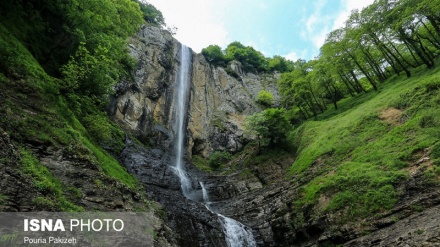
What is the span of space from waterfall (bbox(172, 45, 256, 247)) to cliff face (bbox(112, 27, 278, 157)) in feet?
3.75

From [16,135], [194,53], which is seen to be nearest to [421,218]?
[16,135]

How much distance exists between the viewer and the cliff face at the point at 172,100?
3581 centimetres

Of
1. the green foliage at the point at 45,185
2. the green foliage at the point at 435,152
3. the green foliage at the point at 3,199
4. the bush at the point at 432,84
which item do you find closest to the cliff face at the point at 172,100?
the green foliage at the point at 45,185

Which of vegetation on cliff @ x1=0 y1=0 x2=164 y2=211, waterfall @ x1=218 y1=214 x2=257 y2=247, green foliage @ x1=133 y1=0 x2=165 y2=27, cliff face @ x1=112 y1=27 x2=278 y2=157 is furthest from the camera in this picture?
green foliage @ x1=133 y1=0 x2=165 y2=27

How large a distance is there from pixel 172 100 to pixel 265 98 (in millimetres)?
20146

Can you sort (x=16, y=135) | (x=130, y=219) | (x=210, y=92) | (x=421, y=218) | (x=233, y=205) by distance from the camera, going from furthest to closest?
(x=210, y=92) < (x=233, y=205) < (x=421, y=218) < (x=130, y=219) < (x=16, y=135)

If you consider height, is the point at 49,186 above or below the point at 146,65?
below

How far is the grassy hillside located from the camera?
1458cm

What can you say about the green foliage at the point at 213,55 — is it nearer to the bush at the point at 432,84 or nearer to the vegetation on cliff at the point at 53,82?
the vegetation on cliff at the point at 53,82

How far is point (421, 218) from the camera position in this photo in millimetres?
11820

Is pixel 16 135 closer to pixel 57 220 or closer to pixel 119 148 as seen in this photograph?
pixel 57 220

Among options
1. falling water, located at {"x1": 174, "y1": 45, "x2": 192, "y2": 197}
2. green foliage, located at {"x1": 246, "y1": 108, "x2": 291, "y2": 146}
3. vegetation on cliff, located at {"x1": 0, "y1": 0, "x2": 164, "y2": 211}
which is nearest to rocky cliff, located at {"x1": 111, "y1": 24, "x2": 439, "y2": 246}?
falling water, located at {"x1": 174, "y1": 45, "x2": 192, "y2": 197}

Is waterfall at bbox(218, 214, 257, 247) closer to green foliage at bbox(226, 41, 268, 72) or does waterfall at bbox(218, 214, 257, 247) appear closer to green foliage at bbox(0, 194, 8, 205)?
green foliage at bbox(0, 194, 8, 205)

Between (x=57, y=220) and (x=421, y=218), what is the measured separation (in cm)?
1365
